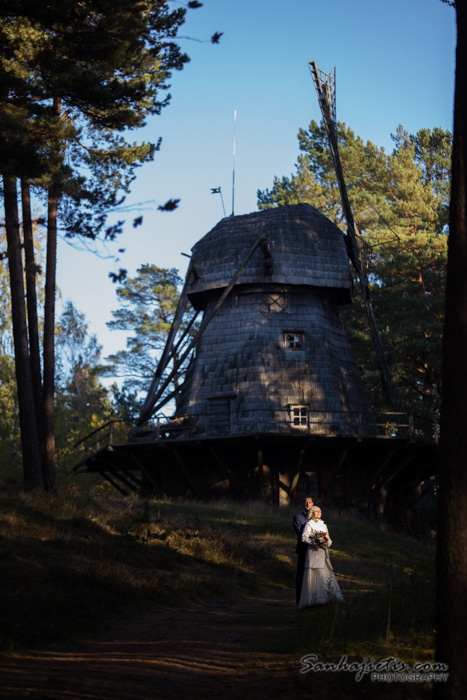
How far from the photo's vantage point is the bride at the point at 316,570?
13.2m

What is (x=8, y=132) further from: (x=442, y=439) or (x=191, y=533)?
(x=442, y=439)

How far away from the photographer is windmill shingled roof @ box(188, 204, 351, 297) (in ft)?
103

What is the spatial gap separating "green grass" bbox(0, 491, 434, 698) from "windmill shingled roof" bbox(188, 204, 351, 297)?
35.3 feet

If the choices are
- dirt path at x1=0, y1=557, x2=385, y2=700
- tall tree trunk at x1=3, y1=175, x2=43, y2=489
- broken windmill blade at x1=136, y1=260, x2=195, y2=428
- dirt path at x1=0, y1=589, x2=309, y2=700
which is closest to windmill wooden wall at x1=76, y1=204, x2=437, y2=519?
broken windmill blade at x1=136, y1=260, x2=195, y2=428

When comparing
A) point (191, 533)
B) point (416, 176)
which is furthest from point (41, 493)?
point (416, 176)

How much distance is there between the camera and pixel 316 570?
13430 mm

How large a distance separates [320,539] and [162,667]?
5.70m

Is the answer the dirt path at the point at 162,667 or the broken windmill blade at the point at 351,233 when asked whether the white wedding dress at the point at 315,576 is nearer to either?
the dirt path at the point at 162,667

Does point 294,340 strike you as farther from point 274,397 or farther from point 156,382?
point 156,382

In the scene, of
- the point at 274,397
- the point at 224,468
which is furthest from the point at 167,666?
the point at 274,397

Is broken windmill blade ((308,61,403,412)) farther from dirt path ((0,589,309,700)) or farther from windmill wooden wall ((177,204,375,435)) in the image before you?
dirt path ((0,589,309,700))

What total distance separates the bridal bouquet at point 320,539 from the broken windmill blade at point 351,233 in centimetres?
1851

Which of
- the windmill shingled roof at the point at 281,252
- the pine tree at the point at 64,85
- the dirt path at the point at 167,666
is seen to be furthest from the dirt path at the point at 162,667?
the windmill shingled roof at the point at 281,252

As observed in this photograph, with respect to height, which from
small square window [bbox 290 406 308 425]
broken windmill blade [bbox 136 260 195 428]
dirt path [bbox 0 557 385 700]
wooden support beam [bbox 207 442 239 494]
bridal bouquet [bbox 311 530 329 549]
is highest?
broken windmill blade [bbox 136 260 195 428]
